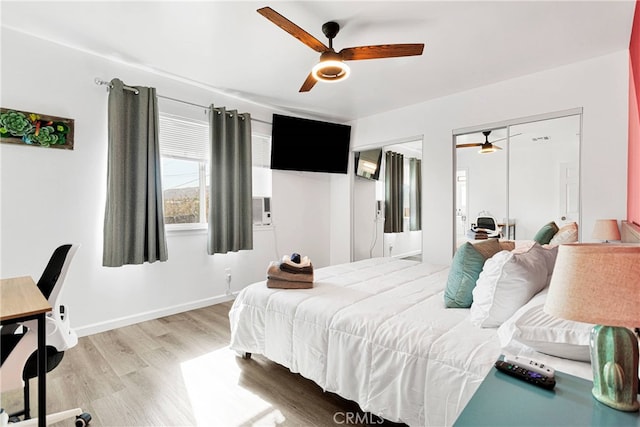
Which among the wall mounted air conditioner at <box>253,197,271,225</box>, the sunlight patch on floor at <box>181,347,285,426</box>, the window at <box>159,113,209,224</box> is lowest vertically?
the sunlight patch on floor at <box>181,347,285,426</box>

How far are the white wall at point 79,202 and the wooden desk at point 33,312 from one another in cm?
135

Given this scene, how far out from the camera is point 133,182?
Result: 2.99 m

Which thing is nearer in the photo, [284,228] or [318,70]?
[318,70]

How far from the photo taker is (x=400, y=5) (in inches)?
85.4

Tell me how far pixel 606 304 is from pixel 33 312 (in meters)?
1.98

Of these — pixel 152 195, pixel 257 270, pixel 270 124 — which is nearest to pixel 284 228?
pixel 257 270

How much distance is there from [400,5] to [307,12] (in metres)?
0.68

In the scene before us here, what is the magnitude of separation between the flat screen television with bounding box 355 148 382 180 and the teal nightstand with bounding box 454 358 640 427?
4.16m

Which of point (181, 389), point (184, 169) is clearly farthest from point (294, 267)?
point (184, 169)

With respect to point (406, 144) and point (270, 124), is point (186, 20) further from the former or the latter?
point (406, 144)

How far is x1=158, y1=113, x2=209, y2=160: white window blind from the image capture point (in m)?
3.37

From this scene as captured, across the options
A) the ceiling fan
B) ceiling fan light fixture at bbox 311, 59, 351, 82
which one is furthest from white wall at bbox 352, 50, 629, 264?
ceiling fan light fixture at bbox 311, 59, 351, 82

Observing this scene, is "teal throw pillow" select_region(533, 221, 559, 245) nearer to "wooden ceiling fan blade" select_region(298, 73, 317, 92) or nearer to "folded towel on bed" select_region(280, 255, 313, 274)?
"folded towel on bed" select_region(280, 255, 313, 274)

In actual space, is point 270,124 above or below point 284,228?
above
